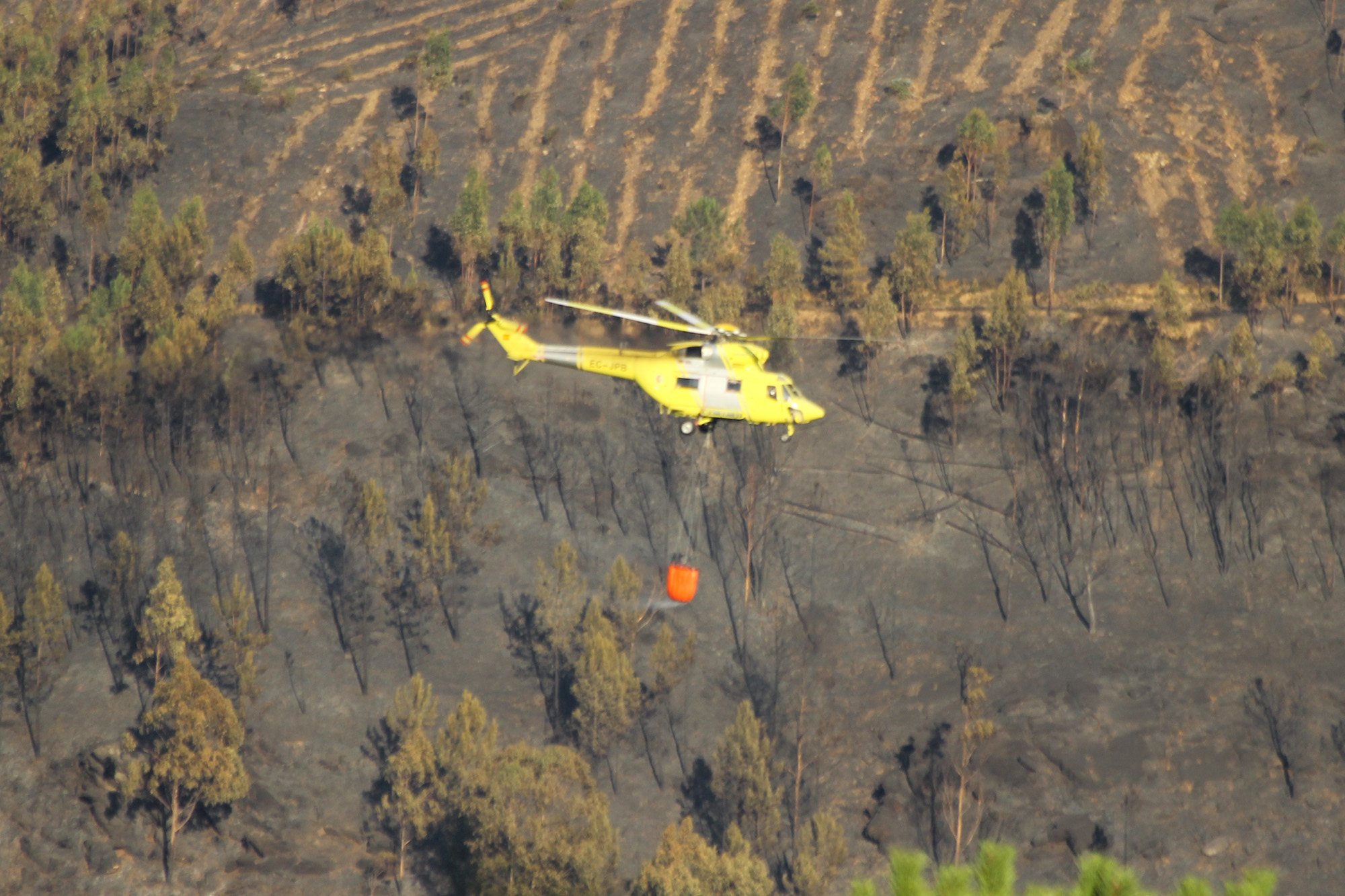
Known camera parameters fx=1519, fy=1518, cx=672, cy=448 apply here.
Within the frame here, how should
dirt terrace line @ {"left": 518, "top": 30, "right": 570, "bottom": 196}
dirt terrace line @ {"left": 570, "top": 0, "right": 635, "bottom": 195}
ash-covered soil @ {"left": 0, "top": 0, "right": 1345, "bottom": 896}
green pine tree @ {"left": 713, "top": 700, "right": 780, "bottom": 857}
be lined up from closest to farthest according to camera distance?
ash-covered soil @ {"left": 0, "top": 0, "right": 1345, "bottom": 896} < green pine tree @ {"left": 713, "top": 700, "right": 780, "bottom": 857} < dirt terrace line @ {"left": 570, "top": 0, "right": 635, "bottom": 195} < dirt terrace line @ {"left": 518, "top": 30, "right": 570, "bottom": 196}

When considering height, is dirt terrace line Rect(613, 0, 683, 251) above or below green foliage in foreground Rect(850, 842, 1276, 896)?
above

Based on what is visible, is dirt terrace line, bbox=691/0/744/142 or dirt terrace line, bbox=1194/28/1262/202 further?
dirt terrace line, bbox=691/0/744/142

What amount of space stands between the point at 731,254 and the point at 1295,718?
4227cm

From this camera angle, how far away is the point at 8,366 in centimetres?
8569

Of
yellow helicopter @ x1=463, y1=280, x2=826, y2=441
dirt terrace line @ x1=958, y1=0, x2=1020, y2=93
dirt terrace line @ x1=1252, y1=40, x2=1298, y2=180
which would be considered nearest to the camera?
yellow helicopter @ x1=463, y1=280, x2=826, y2=441

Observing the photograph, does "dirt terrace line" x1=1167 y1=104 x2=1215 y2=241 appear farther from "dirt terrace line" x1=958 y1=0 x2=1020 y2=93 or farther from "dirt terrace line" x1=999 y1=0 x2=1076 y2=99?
"dirt terrace line" x1=958 y1=0 x2=1020 y2=93

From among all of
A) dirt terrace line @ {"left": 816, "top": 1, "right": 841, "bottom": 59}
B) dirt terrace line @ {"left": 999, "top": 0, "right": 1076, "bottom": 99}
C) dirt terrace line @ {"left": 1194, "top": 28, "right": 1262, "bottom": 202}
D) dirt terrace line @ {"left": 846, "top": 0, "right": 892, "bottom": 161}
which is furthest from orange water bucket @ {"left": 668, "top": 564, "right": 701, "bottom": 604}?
dirt terrace line @ {"left": 816, "top": 1, "right": 841, "bottom": 59}

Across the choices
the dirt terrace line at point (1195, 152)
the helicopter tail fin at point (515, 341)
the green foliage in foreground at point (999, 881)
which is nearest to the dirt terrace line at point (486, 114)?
the dirt terrace line at point (1195, 152)

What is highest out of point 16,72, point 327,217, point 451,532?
point 16,72

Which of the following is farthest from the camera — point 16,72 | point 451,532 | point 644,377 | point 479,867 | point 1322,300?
point 16,72

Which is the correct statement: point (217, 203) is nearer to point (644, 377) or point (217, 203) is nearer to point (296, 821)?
point (296, 821)

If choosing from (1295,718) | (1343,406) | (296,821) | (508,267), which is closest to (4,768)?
(296,821)

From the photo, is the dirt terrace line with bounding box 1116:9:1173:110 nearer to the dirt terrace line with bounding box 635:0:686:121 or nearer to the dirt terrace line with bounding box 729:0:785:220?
the dirt terrace line with bounding box 729:0:785:220

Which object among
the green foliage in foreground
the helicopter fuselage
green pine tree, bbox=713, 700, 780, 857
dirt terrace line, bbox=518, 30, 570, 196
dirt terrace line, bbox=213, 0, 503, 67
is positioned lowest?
green pine tree, bbox=713, 700, 780, 857
